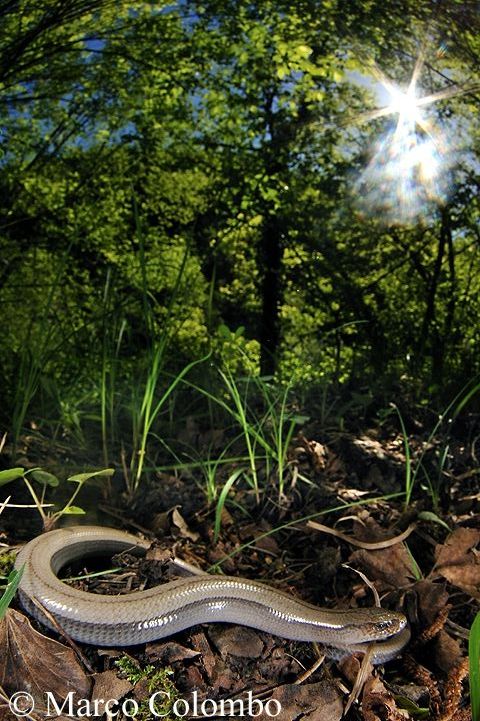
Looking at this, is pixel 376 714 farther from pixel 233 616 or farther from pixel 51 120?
pixel 51 120

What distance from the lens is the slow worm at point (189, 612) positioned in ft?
6.80

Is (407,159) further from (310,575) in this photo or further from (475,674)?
(475,674)

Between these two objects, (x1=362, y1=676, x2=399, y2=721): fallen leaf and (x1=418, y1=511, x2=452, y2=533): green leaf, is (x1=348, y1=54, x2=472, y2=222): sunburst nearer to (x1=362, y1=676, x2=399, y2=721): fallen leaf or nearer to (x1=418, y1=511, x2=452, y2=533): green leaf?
(x1=418, y1=511, x2=452, y2=533): green leaf

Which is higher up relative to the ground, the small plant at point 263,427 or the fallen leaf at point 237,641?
the small plant at point 263,427

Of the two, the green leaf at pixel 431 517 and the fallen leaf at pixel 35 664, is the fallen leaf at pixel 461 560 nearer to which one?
the green leaf at pixel 431 517

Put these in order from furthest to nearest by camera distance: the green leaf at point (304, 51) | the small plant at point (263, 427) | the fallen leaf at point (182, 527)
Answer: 1. the green leaf at point (304, 51)
2. the small plant at point (263, 427)
3. the fallen leaf at point (182, 527)

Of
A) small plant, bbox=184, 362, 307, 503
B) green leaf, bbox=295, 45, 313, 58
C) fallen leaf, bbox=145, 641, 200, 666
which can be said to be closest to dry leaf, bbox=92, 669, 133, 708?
fallen leaf, bbox=145, 641, 200, 666

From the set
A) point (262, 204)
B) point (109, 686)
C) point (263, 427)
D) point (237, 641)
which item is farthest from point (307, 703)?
point (262, 204)

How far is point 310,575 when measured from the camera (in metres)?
2.57

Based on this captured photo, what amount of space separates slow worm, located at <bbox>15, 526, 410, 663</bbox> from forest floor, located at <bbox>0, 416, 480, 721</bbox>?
0.16 ft

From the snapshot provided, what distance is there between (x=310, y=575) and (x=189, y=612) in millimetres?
605

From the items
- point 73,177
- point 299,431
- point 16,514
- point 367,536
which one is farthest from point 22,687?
point 73,177

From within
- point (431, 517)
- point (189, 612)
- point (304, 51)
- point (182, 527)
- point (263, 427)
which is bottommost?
point (189, 612)

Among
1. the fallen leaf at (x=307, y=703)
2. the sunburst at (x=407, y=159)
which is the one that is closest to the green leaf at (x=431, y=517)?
the fallen leaf at (x=307, y=703)
